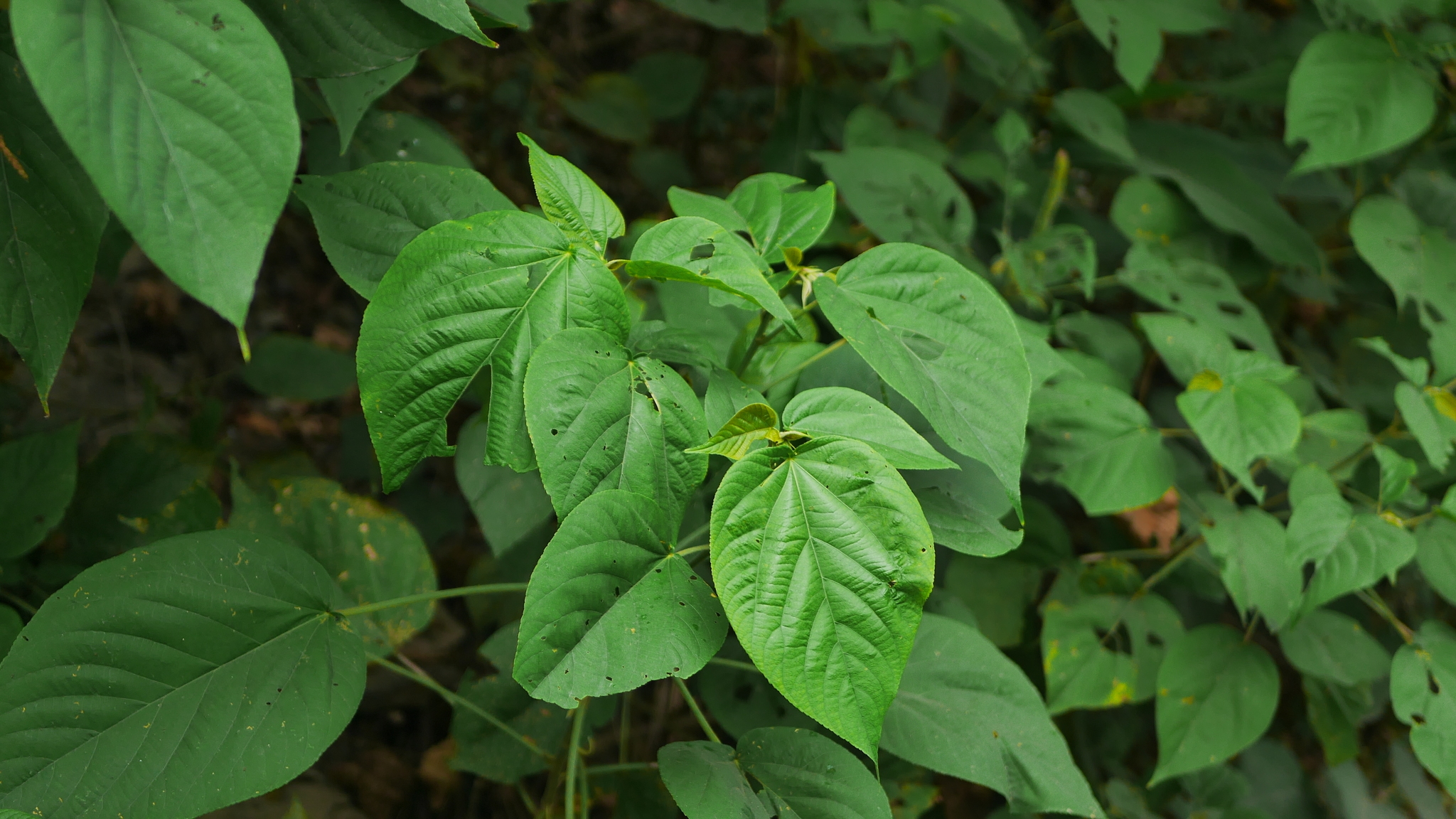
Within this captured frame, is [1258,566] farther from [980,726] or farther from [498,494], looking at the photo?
[498,494]

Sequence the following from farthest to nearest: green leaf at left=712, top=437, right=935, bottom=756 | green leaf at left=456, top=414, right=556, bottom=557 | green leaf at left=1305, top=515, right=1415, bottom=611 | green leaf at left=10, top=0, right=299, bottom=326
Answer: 1. green leaf at left=1305, top=515, right=1415, bottom=611
2. green leaf at left=456, top=414, right=556, bottom=557
3. green leaf at left=712, top=437, right=935, bottom=756
4. green leaf at left=10, top=0, right=299, bottom=326

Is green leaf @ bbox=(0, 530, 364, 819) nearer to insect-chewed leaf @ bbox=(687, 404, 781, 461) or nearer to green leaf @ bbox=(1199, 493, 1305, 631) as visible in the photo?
insect-chewed leaf @ bbox=(687, 404, 781, 461)

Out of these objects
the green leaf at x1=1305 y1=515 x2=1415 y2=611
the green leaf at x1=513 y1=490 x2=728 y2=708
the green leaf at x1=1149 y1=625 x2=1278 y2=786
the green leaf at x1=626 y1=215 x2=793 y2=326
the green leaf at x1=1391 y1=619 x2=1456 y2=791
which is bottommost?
the green leaf at x1=1149 y1=625 x2=1278 y2=786

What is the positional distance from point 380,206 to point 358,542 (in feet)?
1.68

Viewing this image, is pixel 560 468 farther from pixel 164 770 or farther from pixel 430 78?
pixel 430 78

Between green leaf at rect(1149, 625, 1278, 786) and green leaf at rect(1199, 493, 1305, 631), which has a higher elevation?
green leaf at rect(1199, 493, 1305, 631)

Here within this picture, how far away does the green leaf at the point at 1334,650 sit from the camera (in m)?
1.38

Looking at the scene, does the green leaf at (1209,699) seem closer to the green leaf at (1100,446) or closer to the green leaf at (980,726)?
the green leaf at (1100,446)

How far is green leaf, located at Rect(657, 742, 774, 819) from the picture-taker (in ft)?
2.43

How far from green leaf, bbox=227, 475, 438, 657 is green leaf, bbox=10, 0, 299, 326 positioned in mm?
665

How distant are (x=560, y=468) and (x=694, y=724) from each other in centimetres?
120

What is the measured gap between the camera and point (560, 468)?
0.65 m

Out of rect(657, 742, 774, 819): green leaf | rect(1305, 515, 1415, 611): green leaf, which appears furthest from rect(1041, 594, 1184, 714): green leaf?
rect(657, 742, 774, 819): green leaf

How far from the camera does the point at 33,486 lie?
42.4 inches
